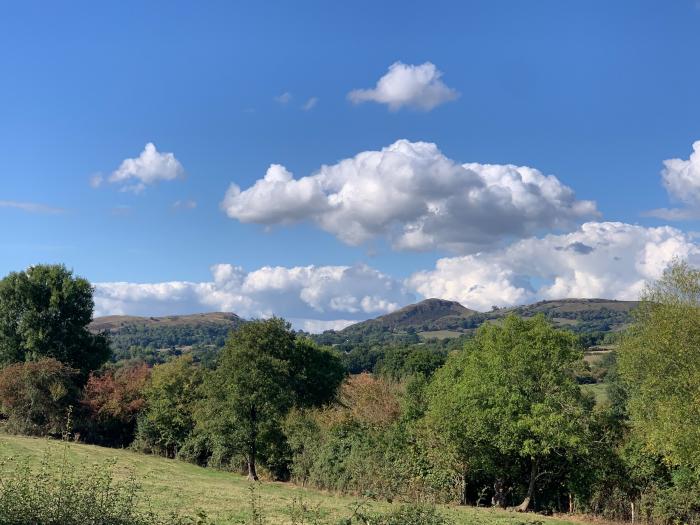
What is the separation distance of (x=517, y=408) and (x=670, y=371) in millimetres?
11253

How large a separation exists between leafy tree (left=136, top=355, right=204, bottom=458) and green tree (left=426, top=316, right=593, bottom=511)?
92.3 feet

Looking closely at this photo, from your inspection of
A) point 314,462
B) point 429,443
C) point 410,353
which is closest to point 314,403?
point 314,462

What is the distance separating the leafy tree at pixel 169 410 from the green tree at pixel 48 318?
14704 millimetres

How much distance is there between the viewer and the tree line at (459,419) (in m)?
31.2

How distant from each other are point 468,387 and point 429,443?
4532 millimetres

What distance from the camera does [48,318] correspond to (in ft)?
223

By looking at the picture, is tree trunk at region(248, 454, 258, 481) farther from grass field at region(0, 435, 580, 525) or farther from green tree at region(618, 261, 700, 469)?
green tree at region(618, 261, 700, 469)

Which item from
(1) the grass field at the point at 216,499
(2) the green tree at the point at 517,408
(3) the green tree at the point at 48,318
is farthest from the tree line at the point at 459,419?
(3) the green tree at the point at 48,318

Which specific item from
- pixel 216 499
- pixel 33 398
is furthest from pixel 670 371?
pixel 33 398

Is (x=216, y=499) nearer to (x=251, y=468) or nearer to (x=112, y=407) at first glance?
(x=251, y=468)

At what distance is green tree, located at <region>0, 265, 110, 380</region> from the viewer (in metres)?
66.6

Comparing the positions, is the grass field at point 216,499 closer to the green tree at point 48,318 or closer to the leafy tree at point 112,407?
the leafy tree at point 112,407

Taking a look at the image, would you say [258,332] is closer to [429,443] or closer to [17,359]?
[429,443]

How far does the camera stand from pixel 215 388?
46969 mm
